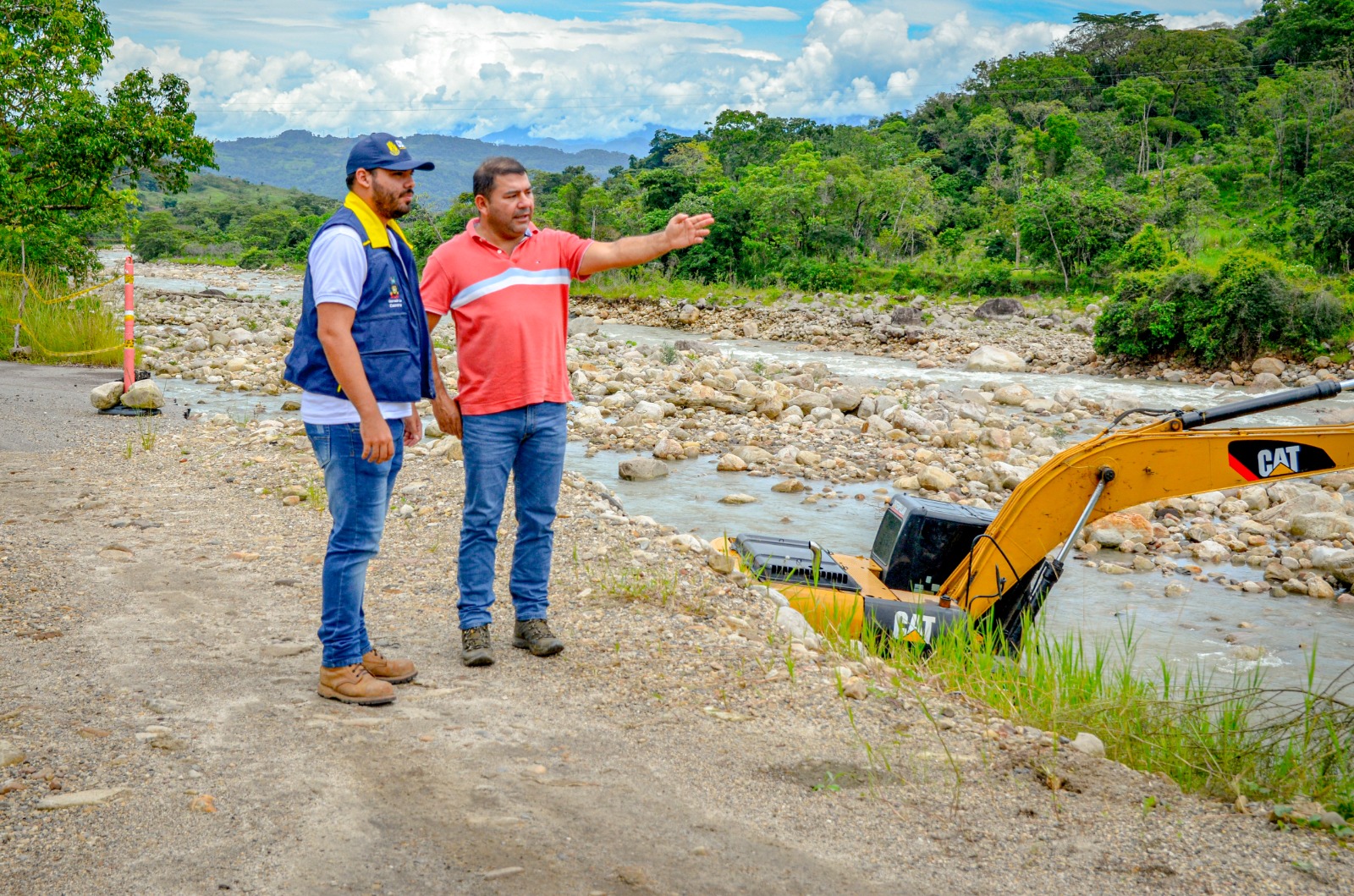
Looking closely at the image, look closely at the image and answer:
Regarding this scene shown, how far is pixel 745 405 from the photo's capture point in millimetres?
15609

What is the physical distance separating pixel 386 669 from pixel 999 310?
28.9 metres

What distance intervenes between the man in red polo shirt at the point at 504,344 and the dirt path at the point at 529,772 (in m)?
0.54

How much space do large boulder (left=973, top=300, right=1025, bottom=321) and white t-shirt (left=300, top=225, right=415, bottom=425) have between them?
2851cm

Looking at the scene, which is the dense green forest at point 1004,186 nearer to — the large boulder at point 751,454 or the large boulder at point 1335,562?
the large boulder at point 751,454

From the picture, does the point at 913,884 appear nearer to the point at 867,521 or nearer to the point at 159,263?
the point at 867,521

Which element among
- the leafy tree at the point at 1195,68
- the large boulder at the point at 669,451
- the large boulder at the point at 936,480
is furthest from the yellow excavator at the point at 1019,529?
the leafy tree at the point at 1195,68

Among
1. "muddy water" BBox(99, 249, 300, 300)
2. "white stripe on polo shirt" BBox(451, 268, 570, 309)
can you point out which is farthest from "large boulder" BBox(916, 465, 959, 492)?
"muddy water" BBox(99, 249, 300, 300)

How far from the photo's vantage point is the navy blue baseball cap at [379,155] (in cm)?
361

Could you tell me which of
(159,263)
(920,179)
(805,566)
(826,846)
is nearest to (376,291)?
(826,846)

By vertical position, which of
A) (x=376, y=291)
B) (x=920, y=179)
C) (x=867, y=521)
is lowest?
(x=867, y=521)

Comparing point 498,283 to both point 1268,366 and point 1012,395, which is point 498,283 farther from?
point 1268,366

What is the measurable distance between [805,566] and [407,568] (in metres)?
2.14

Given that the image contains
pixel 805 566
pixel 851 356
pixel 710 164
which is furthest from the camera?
pixel 710 164

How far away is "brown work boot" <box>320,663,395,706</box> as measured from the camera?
3.77 m
